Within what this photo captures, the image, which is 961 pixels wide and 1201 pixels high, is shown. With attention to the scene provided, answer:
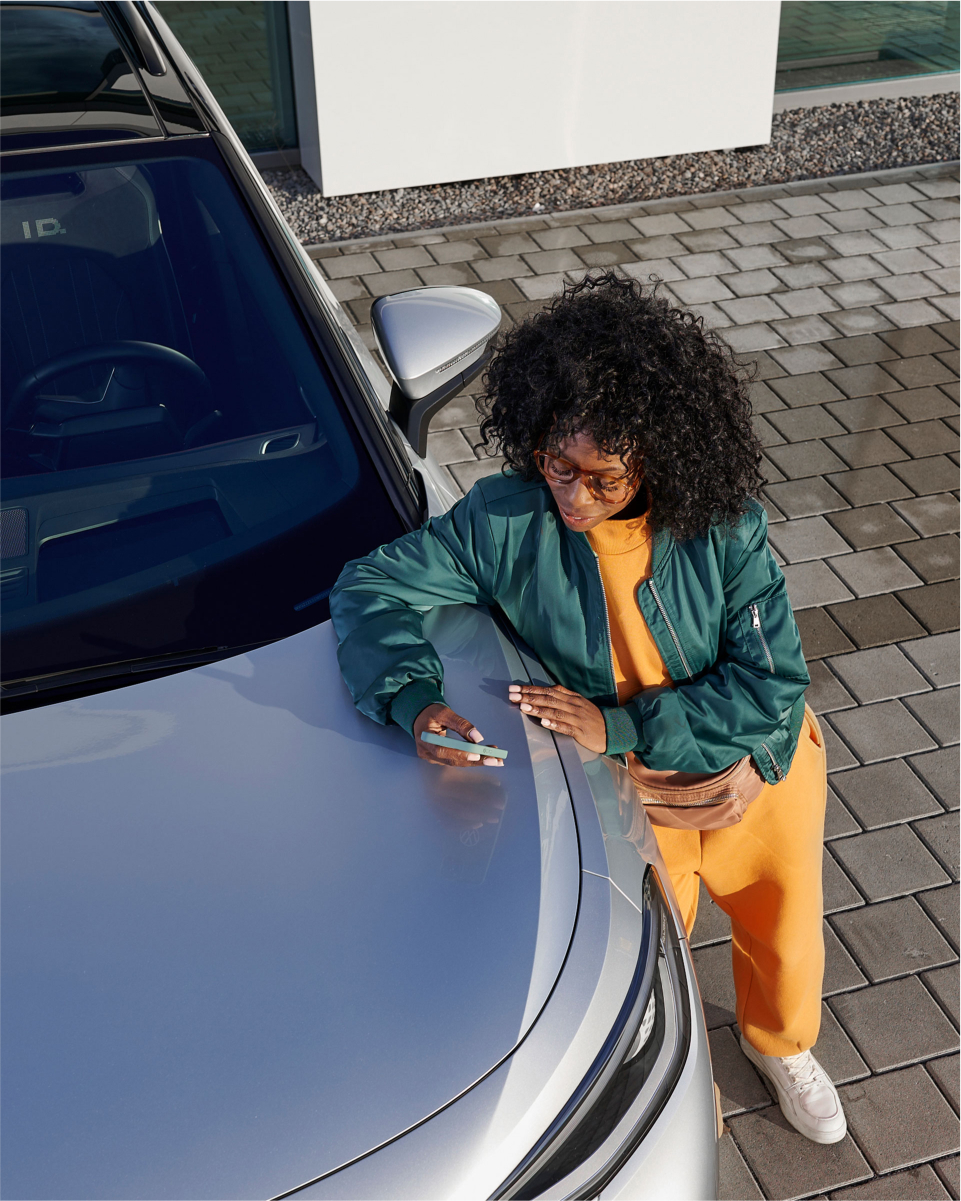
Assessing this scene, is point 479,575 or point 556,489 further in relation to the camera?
point 479,575

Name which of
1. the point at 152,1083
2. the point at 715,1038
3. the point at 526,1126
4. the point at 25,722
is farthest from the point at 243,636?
the point at 715,1038

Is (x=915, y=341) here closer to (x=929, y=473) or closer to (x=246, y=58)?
(x=929, y=473)

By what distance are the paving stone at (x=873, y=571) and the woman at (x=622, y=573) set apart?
181cm

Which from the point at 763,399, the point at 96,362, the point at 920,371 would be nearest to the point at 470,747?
the point at 96,362

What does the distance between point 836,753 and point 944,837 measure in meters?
0.35

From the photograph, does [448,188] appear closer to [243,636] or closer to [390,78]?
[390,78]

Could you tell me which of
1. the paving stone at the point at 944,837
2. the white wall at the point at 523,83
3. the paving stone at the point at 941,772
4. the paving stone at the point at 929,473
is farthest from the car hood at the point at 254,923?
the white wall at the point at 523,83

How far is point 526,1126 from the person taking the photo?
134 centimetres

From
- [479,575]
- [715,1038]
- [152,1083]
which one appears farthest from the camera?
[715,1038]

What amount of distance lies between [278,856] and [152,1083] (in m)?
0.32

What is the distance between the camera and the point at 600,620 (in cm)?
176

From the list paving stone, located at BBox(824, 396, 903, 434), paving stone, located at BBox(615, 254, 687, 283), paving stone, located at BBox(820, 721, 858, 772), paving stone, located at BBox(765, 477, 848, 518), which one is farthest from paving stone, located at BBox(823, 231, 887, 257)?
paving stone, located at BBox(820, 721, 858, 772)

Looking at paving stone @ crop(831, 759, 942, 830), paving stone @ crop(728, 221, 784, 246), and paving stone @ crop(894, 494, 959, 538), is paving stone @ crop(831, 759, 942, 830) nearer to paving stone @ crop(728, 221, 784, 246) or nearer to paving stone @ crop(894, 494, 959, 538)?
paving stone @ crop(894, 494, 959, 538)

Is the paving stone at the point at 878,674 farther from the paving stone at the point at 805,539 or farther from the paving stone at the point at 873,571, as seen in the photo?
the paving stone at the point at 805,539
